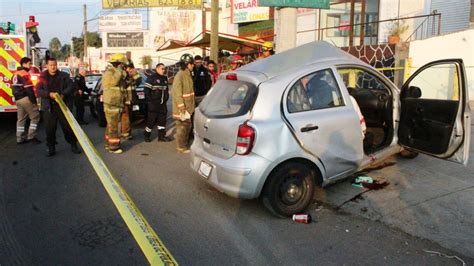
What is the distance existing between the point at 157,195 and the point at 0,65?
682 cm

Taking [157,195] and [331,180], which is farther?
[157,195]

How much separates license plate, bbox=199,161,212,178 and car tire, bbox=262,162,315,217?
0.71m

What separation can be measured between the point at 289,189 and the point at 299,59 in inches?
61.2

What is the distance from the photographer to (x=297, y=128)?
15.1 feet

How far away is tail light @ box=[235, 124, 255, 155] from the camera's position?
4453 mm

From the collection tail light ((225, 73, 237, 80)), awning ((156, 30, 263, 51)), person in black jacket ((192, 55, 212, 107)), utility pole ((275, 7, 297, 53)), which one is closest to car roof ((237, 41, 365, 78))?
tail light ((225, 73, 237, 80))

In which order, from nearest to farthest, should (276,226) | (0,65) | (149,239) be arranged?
(149,239), (276,226), (0,65)

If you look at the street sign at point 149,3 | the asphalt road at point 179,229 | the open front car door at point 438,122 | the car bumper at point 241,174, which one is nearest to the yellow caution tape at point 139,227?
the asphalt road at point 179,229

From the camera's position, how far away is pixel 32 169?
273 inches

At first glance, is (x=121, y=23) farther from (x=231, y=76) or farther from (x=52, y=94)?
(x=231, y=76)

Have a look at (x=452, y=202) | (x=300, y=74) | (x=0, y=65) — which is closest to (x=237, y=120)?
(x=300, y=74)

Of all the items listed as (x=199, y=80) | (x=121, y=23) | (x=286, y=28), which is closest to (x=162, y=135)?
(x=199, y=80)

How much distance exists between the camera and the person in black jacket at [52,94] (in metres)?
7.64

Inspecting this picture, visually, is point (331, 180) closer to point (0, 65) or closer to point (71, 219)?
point (71, 219)
